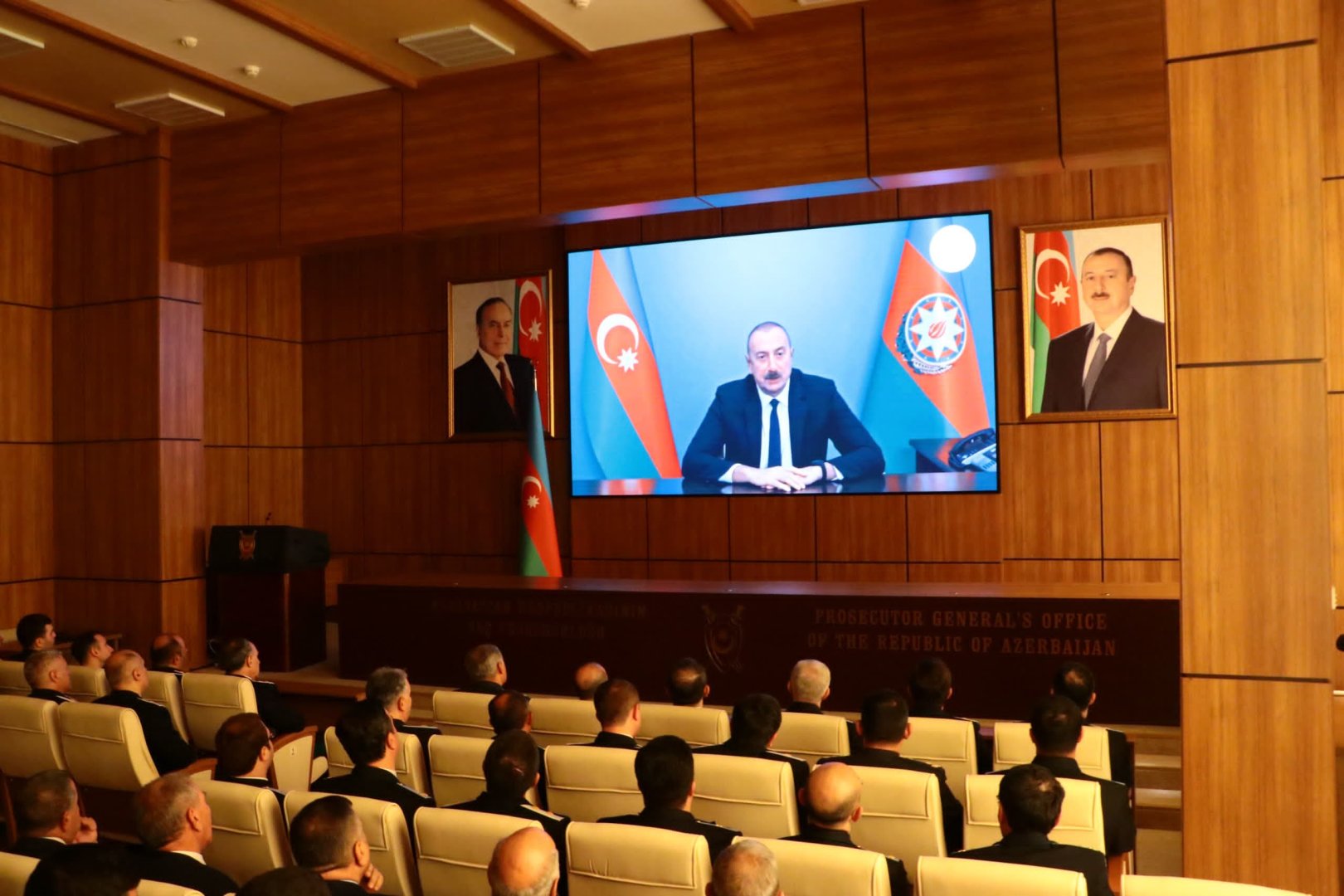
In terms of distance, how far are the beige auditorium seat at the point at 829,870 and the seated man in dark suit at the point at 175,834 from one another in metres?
1.43

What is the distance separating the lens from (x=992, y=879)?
2.49 meters

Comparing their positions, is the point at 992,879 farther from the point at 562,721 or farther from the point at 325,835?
the point at 562,721

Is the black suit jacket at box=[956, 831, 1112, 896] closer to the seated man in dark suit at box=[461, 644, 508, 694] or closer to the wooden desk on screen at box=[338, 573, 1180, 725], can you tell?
the seated man in dark suit at box=[461, 644, 508, 694]

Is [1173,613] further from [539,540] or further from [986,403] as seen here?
[539,540]

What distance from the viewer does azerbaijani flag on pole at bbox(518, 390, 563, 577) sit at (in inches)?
356

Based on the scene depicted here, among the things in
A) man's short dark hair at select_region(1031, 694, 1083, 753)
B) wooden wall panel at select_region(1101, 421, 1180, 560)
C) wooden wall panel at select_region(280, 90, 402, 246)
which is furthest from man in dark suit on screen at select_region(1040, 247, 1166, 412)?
man's short dark hair at select_region(1031, 694, 1083, 753)

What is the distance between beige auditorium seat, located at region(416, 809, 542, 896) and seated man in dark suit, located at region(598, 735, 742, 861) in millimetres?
333

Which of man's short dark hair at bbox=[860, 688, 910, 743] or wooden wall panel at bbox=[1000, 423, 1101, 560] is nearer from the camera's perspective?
man's short dark hair at bbox=[860, 688, 910, 743]

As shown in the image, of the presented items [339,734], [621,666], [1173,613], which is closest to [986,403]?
[1173,613]

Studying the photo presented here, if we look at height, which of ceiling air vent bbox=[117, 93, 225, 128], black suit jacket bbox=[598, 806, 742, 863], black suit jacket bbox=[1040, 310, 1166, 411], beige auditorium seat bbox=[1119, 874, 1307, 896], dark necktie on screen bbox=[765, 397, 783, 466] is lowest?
black suit jacket bbox=[598, 806, 742, 863]

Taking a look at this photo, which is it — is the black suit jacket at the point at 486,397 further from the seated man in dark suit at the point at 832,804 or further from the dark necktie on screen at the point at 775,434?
the seated man in dark suit at the point at 832,804

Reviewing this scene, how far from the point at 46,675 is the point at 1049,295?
7.01m

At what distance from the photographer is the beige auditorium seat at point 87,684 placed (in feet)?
19.4

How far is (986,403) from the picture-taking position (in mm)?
8703
